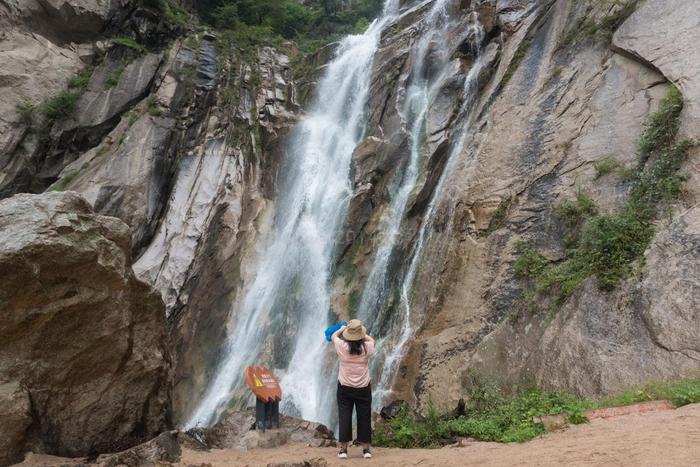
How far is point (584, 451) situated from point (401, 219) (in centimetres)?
926

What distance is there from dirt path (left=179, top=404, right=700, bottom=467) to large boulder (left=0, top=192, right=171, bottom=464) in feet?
4.96

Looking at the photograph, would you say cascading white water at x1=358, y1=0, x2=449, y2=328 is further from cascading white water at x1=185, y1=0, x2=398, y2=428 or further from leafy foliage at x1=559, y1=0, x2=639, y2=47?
leafy foliage at x1=559, y1=0, x2=639, y2=47

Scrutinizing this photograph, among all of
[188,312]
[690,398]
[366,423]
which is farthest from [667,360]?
[188,312]

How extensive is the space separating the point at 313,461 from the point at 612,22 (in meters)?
11.5

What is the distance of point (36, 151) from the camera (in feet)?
57.2

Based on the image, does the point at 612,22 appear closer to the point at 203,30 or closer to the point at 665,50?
the point at 665,50

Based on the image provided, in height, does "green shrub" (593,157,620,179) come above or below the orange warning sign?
above

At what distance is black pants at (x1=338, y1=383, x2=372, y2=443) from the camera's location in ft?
17.3

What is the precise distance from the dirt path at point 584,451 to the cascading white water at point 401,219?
4.27 metres

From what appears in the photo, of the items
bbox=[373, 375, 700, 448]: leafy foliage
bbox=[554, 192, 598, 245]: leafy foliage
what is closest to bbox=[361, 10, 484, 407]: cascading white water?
bbox=[373, 375, 700, 448]: leafy foliage

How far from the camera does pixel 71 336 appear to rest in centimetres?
607

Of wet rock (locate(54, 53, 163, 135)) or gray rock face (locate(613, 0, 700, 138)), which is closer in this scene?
gray rock face (locate(613, 0, 700, 138))

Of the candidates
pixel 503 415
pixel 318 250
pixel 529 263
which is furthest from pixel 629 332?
pixel 318 250

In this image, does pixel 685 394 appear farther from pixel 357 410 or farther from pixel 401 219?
pixel 401 219
